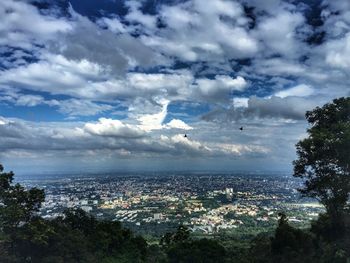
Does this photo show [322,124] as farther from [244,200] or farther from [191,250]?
[244,200]

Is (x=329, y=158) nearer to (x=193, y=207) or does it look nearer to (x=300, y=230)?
(x=300, y=230)

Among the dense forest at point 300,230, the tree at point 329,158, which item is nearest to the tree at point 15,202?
the dense forest at point 300,230

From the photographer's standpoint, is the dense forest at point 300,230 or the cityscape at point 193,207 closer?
the dense forest at point 300,230

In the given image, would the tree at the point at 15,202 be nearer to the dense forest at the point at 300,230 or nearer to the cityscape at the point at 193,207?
the dense forest at the point at 300,230

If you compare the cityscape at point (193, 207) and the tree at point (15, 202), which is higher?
the tree at point (15, 202)

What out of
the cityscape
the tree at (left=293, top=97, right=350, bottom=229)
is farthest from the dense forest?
the cityscape

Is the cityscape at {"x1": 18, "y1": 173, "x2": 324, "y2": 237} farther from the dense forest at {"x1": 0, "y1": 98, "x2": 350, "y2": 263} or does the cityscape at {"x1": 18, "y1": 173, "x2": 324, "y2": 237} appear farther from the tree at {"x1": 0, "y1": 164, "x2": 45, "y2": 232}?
the tree at {"x1": 0, "y1": 164, "x2": 45, "y2": 232}

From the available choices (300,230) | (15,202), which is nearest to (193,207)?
(300,230)

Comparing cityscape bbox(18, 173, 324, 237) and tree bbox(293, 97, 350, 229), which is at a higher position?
tree bbox(293, 97, 350, 229)
